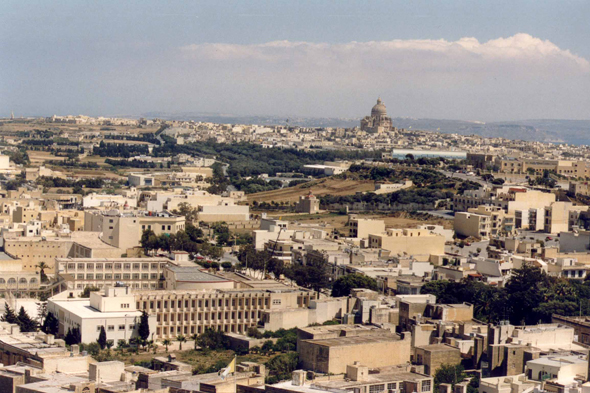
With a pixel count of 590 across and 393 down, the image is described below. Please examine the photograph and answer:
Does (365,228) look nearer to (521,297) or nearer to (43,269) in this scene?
(43,269)

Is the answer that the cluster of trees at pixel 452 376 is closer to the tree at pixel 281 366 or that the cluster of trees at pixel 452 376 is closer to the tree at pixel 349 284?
the tree at pixel 281 366

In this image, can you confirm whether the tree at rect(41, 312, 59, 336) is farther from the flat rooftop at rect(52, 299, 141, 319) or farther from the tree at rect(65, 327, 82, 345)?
the tree at rect(65, 327, 82, 345)

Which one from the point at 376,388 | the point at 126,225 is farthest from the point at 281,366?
the point at 126,225

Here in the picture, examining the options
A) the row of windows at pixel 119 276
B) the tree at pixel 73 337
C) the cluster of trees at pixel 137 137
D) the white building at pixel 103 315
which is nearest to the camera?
the tree at pixel 73 337

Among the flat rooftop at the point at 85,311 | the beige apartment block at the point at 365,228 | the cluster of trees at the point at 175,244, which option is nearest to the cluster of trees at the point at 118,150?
the beige apartment block at the point at 365,228

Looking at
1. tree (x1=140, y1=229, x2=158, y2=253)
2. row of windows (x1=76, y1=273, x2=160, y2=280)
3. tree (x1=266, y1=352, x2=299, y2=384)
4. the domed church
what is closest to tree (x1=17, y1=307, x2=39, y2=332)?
row of windows (x1=76, y1=273, x2=160, y2=280)

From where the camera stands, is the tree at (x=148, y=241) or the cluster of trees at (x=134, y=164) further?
the cluster of trees at (x=134, y=164)

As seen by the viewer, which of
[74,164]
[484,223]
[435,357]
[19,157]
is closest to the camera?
[435,357]
